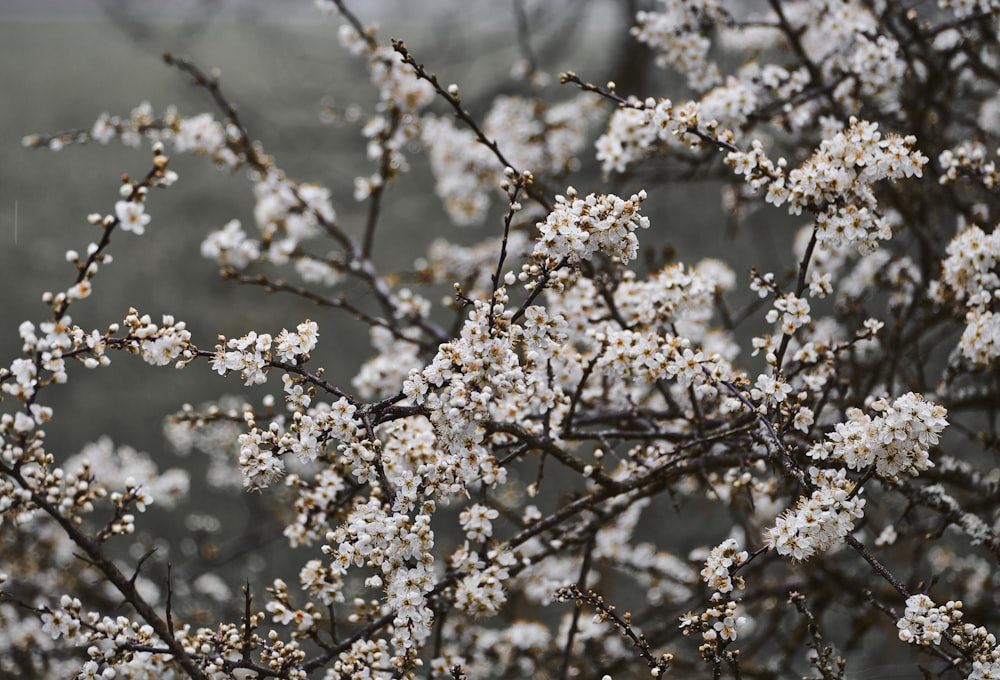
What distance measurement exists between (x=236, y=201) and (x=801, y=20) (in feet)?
30.2

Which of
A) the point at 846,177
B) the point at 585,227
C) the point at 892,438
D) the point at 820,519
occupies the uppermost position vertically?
the point at 846,177

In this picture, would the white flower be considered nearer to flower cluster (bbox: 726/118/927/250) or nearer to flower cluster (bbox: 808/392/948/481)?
flower cluster (bbox: 726/118/927/250)

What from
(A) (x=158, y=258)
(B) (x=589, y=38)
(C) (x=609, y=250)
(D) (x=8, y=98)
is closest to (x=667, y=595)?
(C) (x=609, y=250)

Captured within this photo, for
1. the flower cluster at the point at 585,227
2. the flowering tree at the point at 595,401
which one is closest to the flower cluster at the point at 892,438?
the flowering tree at the point at 595,401

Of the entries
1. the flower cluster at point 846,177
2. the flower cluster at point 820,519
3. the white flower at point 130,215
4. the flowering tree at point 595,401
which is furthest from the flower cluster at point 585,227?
the white flower at point 130,215

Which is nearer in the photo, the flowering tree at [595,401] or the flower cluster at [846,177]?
the flowering tree at [595,401]

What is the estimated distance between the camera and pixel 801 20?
385 cm

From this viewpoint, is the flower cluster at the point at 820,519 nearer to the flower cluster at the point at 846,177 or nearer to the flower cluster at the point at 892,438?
the flower cluster at the point at 892,438

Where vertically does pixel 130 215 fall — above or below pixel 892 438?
above

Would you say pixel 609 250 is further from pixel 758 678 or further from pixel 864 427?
pixel 758 678

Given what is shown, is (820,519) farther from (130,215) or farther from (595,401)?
(130,215)

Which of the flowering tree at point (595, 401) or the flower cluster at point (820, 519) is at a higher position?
the flowering tree at point (595, 401)

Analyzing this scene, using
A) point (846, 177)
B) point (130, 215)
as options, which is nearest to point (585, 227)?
point (846, 177)

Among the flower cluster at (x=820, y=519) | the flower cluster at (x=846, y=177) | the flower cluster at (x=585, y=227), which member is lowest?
the flower cluster at (x=820, y=519)
